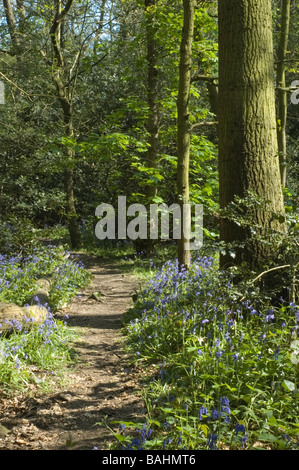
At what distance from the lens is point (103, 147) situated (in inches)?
382

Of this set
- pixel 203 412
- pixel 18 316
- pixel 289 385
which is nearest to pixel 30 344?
pixel 18 316

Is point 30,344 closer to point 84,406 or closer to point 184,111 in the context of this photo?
point 84,406

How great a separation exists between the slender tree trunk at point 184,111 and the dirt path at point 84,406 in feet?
6.47

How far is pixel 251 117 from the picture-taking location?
4992mm

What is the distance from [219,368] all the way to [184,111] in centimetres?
451

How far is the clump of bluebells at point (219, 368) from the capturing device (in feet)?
9.84

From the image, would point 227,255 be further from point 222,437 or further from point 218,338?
point 222,437

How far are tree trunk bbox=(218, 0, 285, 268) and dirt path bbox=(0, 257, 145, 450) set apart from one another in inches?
69.5

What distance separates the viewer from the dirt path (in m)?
3.53

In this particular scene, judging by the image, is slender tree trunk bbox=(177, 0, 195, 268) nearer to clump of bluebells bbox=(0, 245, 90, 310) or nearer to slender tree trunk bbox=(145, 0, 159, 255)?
clump of bluebells bbox=(0, 245, 90, 310)

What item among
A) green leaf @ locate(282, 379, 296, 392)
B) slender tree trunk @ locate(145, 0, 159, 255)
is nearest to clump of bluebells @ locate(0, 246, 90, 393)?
green leaf @ locate(282, 379, 296, 392)

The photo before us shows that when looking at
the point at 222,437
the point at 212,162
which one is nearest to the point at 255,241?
the point at 222,437

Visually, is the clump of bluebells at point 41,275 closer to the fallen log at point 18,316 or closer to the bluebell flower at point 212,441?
the fallen log at point 18,316

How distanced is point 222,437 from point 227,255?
255 cm
